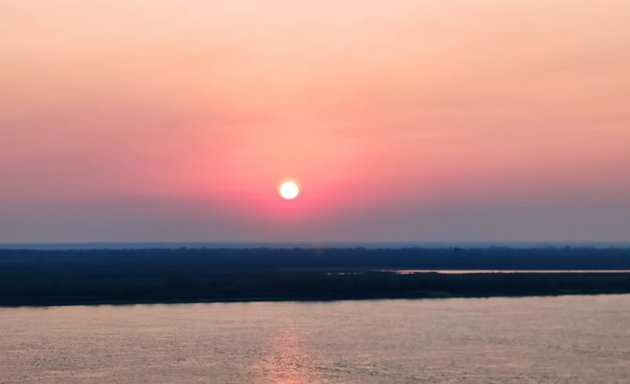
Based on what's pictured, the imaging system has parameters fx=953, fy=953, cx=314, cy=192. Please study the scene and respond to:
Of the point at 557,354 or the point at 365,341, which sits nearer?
the point at 557,354

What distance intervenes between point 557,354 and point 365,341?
11311mm

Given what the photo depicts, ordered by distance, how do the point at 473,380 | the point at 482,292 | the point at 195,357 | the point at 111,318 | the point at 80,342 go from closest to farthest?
1. the point at 473,380
2. the point at 195,357
3. the point at 80,342
4. the point at 111,318
5. the point at 482,292

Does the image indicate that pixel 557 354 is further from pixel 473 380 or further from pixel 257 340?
pixel 257 340

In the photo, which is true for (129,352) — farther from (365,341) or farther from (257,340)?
(365,341)

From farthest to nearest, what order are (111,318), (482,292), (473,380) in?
(482,292) < (111,318) < (473,380)

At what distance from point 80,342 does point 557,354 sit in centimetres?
2733

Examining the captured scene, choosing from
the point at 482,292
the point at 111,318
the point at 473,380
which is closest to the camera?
the point at 473,380

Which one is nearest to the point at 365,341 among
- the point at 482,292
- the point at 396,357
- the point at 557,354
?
the point at 396,357

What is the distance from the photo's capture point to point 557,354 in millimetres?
52219

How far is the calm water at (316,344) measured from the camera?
4553cm

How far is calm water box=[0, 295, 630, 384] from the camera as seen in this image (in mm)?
45531

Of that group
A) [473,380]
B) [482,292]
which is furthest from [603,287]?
[473,380]

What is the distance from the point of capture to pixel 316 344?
183ft

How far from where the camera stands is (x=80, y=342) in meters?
56.0
